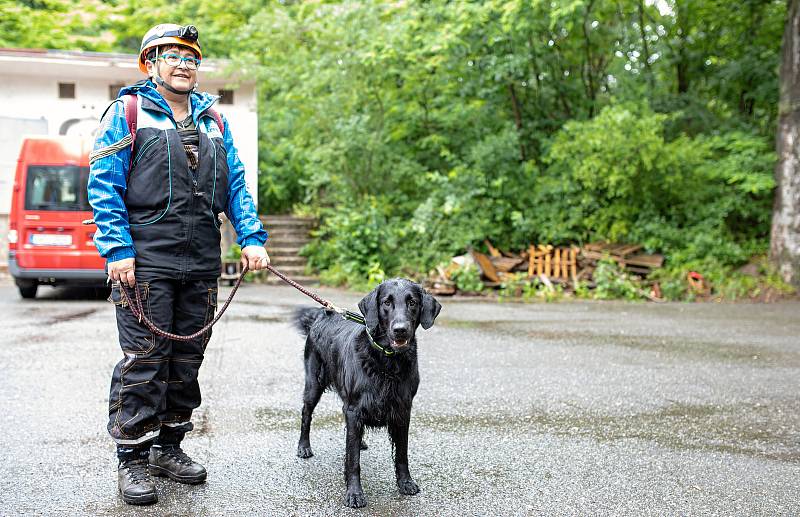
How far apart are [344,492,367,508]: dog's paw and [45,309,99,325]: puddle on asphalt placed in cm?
690

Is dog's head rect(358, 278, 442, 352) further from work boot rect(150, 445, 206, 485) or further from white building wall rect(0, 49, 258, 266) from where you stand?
white building wall rect(0, 49, 258, 266)

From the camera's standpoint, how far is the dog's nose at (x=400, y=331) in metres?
3.33

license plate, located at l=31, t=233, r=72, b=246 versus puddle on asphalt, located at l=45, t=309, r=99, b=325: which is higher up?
license plate, located at l=31, t=233, r=72, b=246

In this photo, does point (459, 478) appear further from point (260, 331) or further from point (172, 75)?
point (260, 331)

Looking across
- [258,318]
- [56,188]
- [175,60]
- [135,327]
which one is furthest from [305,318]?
[56,188]

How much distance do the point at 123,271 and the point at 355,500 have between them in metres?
1.48

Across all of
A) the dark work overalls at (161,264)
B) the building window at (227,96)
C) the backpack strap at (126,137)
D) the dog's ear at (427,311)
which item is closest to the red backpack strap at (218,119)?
the dark work overalls at (161,264)

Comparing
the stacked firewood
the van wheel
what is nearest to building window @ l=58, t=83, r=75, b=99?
the van wheel

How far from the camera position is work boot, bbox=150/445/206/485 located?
12.0 ft

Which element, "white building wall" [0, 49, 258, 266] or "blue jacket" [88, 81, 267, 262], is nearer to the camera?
"blue jacket" [88, 81, 267, 262]

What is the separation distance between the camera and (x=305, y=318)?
4.43 m

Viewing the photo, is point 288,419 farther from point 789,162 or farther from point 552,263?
point 789,162

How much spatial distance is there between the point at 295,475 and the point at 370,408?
25.9 inches

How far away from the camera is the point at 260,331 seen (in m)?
8.62
